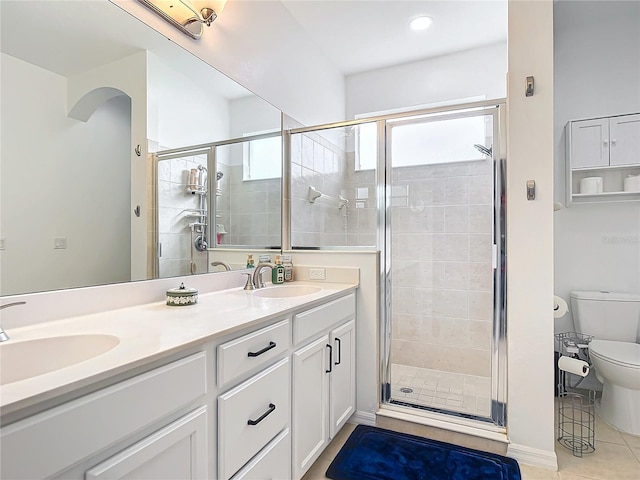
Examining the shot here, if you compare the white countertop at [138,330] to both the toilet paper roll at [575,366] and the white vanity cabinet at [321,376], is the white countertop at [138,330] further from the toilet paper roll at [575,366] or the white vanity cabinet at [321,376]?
the toilet paper roll at [575,366]

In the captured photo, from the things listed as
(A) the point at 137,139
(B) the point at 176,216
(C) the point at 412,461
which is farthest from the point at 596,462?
(A) the point at 137,139

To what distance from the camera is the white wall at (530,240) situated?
1.72m

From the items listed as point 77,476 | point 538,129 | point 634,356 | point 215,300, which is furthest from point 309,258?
point 634,356

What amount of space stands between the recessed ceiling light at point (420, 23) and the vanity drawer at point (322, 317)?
2.02 metres

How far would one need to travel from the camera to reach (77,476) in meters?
0.67

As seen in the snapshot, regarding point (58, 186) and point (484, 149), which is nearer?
point (58, 186)

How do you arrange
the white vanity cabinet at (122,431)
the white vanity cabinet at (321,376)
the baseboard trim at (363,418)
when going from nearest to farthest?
the white vanity cabinet at (122,431) < the white vanity cabinet at (321,376) < the baseboard trim at (363,418)

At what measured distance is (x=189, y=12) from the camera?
1.58m

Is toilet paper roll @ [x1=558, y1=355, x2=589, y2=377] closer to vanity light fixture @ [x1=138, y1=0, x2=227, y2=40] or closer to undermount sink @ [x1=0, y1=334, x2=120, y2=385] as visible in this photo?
undermount sink @ [x1=0, y1=334, x2=120, y2=385]

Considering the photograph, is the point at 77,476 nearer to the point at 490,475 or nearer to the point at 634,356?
the point at 490,475

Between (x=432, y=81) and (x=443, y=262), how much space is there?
164 cm

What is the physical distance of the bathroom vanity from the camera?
631mm

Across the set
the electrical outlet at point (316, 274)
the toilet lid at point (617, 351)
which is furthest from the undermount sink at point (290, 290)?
the toilet lid at point (617, 351)

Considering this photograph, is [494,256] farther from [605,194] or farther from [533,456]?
[605,194]
